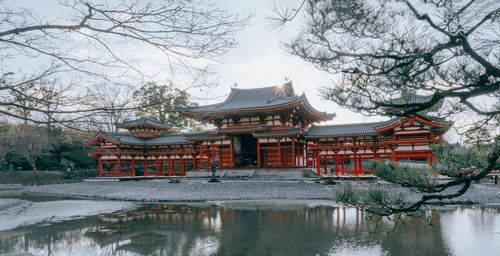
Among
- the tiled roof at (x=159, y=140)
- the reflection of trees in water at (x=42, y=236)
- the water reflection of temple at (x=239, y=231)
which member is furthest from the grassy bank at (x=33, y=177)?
the water reflection of temple at (x=239, y=231)

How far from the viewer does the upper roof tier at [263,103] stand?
2207cm

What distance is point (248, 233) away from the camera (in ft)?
Result: 23.9

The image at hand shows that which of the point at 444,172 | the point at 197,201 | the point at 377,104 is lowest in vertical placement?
the point at 197,201

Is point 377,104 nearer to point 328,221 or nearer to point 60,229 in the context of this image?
point 328,221

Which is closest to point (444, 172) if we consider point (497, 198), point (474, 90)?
point (474, 90)

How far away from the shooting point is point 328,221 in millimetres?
8578

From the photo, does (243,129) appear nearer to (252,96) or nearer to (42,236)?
(252,96)

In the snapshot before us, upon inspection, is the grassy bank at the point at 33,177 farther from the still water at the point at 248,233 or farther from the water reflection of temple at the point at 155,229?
the water reflection of temple at the point at 155,229

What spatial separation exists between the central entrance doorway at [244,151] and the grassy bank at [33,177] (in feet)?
62.2

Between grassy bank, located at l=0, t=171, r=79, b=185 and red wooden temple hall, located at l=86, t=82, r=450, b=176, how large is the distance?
22.8 feet

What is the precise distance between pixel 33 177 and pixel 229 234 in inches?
1241

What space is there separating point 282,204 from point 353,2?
30.5ft

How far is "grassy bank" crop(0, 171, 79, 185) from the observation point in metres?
28.9

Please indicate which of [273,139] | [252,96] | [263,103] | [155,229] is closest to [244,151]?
[273,139]
